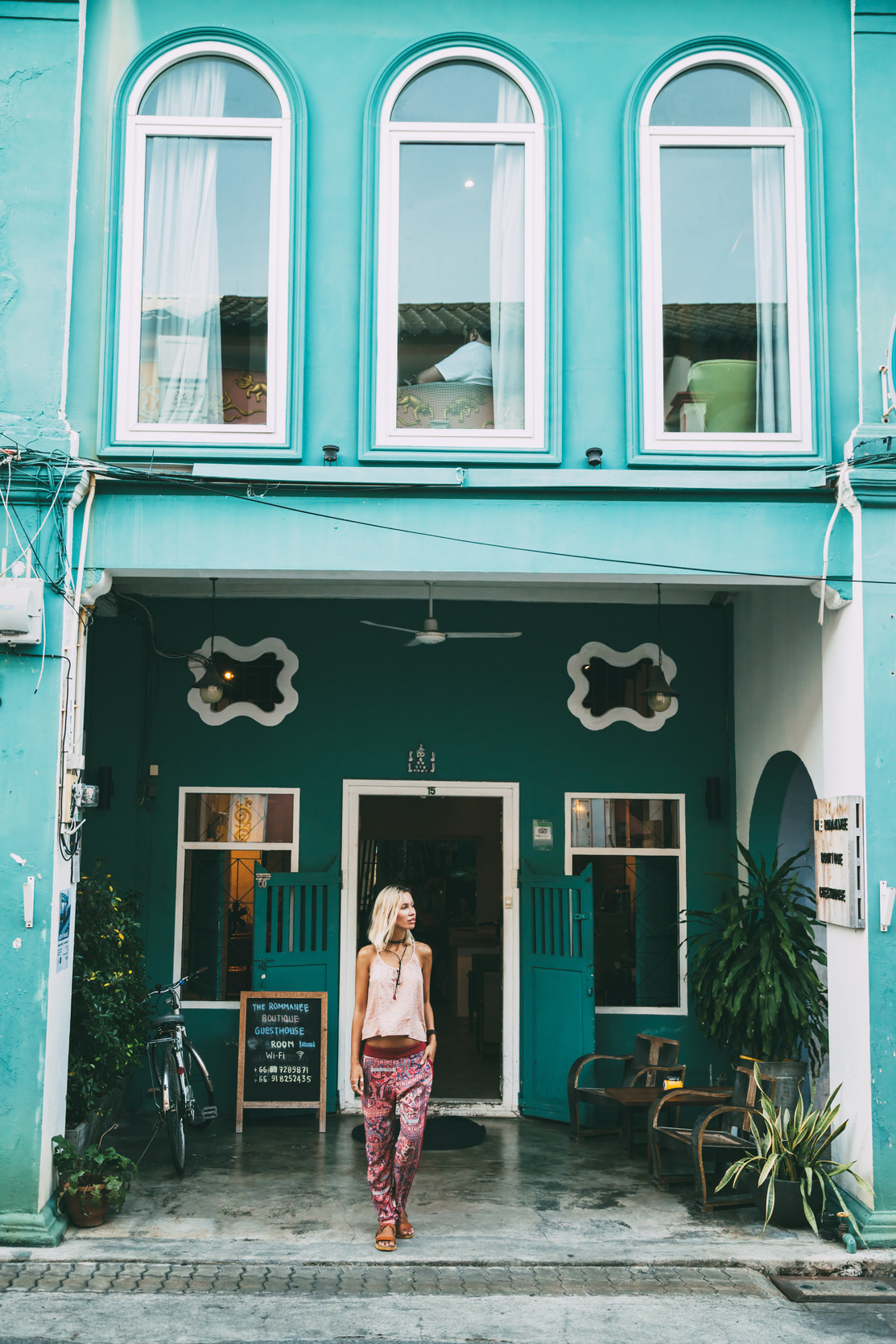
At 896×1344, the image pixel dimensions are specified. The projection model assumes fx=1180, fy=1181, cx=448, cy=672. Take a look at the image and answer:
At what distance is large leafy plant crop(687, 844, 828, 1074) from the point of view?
7348 millimetres

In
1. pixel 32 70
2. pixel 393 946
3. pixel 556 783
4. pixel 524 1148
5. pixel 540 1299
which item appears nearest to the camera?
pixel 540 1299

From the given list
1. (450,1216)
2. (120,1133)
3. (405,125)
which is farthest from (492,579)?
(120,1133)

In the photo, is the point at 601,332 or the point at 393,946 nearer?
the point at 393,946

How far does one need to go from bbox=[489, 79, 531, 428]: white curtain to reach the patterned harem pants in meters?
3.45

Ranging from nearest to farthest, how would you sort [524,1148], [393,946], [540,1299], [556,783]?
[540,1299] < [393,946] < [524,1148] < [556,783]

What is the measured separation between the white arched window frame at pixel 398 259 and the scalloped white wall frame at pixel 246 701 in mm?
2928

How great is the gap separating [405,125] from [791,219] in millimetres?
2219

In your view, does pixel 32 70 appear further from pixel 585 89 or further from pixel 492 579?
pixel 492 579

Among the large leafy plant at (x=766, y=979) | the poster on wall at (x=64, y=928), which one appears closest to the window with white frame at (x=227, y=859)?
the poster on wall at (x=64, y=928)

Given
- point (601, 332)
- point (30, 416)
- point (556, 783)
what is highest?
point (601, 332)

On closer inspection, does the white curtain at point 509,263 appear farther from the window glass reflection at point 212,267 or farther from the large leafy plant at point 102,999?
the large leafy plant at point 102,999

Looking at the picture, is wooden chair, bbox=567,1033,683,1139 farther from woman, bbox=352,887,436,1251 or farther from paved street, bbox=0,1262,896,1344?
woman, bbox=352,887,436,1251

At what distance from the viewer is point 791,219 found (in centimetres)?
662

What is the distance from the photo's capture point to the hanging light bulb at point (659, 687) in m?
8.31
